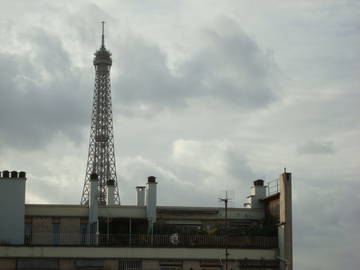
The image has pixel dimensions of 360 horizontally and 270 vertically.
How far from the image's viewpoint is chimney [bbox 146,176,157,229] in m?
70.8

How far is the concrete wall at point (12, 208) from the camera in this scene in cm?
6825

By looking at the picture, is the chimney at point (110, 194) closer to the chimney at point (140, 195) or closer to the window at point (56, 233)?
the chimney at point (140, 195)

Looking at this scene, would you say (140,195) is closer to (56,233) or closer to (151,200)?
(151,200)

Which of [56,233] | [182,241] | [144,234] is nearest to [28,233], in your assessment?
[56,233]

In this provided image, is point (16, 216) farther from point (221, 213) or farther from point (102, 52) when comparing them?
point (102, 52)

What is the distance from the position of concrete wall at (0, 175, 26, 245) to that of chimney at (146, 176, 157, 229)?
902 cm

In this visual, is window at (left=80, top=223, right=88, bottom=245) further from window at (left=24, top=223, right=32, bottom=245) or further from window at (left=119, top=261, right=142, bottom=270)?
window at (left=119, top=261, right=142, bottom=270)

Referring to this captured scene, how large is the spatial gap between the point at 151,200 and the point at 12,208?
10061mm

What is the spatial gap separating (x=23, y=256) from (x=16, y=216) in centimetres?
487

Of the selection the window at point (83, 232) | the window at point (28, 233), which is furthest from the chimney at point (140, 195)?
the window at point (28, 233)

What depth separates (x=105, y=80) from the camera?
145000 millimetres

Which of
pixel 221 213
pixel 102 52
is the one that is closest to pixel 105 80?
pixel 102 52

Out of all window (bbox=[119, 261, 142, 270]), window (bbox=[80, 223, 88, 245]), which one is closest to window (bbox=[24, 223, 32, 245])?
window (bbox=[80, 223, 88, 245])

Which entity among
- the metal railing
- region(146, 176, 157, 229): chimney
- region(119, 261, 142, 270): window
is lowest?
region(119, 261, 142, 270): window
